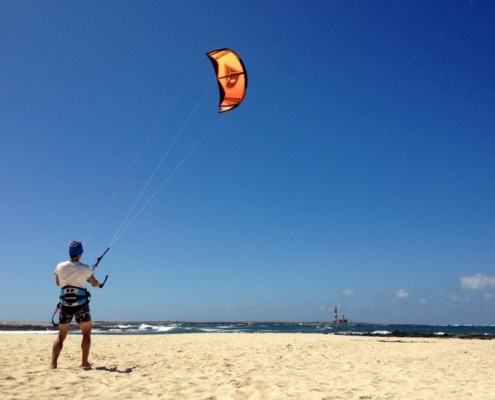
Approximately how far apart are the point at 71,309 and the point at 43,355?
11.0 feet

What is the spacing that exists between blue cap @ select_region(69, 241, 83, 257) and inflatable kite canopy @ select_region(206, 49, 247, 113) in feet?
15.3

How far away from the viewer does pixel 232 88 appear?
8703 mm

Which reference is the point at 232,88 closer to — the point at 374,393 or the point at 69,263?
the point at 69,263

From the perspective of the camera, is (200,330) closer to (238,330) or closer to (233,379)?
(238,330)

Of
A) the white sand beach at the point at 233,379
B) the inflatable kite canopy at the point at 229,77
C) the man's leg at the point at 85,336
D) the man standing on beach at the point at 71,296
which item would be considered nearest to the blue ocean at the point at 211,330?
the white sand beach at the point at 233,379

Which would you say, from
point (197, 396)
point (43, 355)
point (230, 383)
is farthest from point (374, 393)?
point (43, 355)

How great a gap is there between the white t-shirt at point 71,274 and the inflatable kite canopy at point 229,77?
4.93 m

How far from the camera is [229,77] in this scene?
345 inches

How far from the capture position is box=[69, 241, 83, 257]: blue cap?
213 inches

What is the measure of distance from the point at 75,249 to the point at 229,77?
5.30 meters

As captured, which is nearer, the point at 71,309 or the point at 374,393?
the point at 374,393

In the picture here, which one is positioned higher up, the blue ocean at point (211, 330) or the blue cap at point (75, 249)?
the blue cap at point (75, 249)

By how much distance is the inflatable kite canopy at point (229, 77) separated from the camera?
8469 millimetres

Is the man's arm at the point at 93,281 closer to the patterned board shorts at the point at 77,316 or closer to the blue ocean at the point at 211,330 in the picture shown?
the patterned board shorts at the point at 77,316
